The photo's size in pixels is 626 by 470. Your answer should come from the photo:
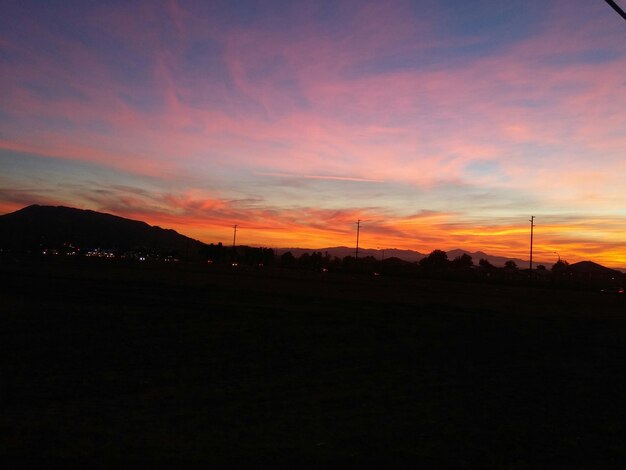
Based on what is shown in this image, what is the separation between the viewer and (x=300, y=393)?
9422mm

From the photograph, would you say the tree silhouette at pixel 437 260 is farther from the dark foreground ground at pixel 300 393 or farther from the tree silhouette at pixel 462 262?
the dark foreground ground at pixel 300 393

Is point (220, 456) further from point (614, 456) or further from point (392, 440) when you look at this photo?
point (614, 456)

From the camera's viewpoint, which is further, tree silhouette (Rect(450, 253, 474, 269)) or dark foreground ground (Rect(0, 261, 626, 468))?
tree silhouette (Rect(450, 253, 474, 269))


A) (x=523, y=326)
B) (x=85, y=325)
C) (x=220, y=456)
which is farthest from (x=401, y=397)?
(x=523, y=326)

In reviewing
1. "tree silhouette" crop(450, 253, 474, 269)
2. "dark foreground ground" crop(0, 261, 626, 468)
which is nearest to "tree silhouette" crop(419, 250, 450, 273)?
"tree silhouette" crop(450, 253, 474, 269)

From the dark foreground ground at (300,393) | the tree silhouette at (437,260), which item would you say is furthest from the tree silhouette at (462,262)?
the dark foreground ground at (300,393)

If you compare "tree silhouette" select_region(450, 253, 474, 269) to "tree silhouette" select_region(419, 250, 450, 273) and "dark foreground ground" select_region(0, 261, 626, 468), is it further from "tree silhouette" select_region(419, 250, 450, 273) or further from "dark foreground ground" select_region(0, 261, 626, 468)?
"dark foreground ground" select_region(0, 261, 626, 468)

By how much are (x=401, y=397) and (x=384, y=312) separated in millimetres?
14898

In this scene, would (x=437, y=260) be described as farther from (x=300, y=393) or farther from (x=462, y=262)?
(x=300, y=393)

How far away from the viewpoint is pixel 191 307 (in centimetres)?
2297

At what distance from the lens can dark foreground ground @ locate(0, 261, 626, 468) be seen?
661 centimetres

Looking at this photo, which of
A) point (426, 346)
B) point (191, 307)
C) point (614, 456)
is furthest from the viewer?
point (191, 307)

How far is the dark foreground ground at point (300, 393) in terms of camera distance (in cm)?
661

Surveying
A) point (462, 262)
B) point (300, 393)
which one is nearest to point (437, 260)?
point (462, 262)
